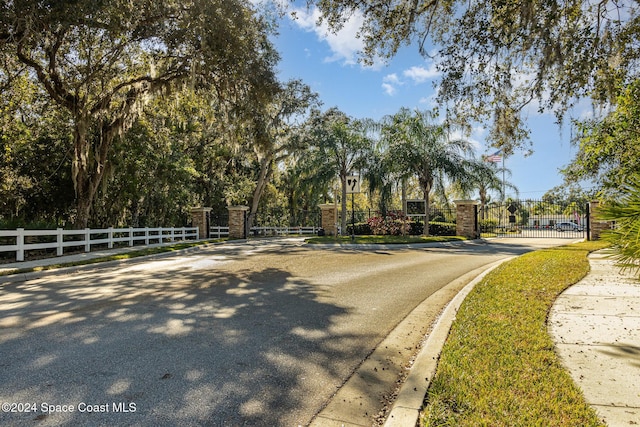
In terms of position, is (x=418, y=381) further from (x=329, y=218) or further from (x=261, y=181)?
(x=261, y=181)

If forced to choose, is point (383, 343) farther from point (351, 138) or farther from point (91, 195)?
point (351, 138)

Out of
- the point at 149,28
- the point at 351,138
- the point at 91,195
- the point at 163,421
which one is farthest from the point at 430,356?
the point at 351,138

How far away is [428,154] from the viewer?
Result: 24453 millimetres

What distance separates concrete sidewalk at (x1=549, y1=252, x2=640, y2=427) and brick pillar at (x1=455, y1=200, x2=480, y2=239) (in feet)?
54.0

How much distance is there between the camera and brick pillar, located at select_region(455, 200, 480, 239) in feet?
77.4

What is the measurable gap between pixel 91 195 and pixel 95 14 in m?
9.15

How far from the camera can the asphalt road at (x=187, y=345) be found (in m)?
2.84

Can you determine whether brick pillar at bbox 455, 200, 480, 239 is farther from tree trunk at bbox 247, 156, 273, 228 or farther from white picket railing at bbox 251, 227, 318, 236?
white picket railing at bbox 251, 227, 318, 236

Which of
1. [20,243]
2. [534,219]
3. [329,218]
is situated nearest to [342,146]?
[329,218]

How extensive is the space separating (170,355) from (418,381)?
239cm

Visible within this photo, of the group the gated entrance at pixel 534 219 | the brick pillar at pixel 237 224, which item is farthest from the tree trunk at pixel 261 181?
the gated entrance at pixel 534 219

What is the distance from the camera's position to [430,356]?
388cm

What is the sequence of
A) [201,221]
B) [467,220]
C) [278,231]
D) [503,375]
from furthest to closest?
[278,231] < [201,221] < [467,220] < [503,375]

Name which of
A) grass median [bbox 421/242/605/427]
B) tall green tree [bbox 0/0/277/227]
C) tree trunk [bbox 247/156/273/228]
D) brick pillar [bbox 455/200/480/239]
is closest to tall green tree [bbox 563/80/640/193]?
grass median [bbox 421/242/605/427]
